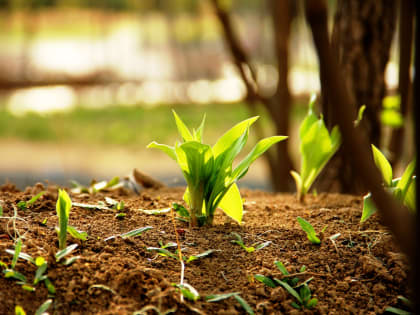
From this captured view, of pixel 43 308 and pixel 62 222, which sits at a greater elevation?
pixel 62 222

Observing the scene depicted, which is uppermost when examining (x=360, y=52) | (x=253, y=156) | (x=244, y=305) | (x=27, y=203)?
(x=360, y=52)

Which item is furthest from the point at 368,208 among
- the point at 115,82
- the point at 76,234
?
the point at 115,82

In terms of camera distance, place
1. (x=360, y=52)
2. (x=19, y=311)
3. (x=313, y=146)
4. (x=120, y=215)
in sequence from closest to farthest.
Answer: (x=19, y=311) → (x=120, y=215) → (x=313, y=146) → (x=360, y=52)

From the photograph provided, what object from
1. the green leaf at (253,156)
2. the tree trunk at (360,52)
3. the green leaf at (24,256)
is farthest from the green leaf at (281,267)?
Result: the tree trunk at (360,52)

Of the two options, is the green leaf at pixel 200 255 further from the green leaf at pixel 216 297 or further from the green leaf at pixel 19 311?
the green leaf at pixel 19 311

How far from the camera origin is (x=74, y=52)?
7480mm

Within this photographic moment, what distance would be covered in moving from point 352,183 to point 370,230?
548 mm

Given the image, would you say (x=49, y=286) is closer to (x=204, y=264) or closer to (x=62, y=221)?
(x=62, y=221)

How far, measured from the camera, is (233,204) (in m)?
1.06

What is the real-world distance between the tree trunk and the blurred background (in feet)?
10.1

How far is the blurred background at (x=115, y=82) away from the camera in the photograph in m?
5.11

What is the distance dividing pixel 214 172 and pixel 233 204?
0.28 ft

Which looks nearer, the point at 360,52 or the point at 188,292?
the point at 188,292

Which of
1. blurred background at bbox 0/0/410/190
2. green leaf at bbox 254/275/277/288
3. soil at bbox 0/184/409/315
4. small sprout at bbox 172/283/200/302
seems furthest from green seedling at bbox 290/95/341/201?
blurred background at bbox 0/0/410/190
